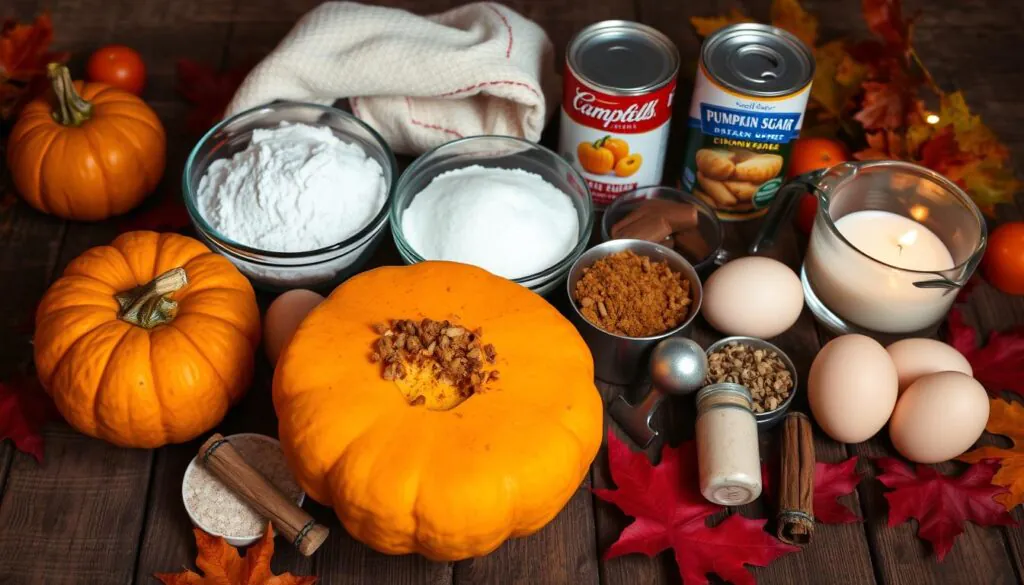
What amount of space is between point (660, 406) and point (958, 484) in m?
0.45

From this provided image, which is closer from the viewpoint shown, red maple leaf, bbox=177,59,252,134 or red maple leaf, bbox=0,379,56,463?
red maple leaf, bbox=0,379,56,463

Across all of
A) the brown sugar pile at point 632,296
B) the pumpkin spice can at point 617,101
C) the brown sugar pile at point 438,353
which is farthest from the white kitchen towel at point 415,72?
the brown sugar pile at point 438,353

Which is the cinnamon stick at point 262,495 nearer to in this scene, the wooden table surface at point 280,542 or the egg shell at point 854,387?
the wooden table surface at point 280,542

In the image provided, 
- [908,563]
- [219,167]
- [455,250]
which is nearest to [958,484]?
[908,563]

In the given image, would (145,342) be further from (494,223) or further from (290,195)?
(494,223)

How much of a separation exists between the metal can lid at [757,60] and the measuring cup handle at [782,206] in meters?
0.15

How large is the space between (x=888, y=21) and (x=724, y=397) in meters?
0.90

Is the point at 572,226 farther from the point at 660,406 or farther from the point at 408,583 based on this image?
the point at 408,583

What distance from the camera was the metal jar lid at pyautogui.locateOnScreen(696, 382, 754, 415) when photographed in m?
1.42

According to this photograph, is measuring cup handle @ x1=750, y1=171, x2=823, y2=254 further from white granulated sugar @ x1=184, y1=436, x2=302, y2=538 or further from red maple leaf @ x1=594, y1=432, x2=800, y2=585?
white granulated sugar @ x1=184, y1=436, x2=302, y2=538

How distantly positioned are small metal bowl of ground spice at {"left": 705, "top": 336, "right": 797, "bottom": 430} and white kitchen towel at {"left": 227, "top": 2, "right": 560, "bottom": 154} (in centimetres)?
55

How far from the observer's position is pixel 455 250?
158 centimetres

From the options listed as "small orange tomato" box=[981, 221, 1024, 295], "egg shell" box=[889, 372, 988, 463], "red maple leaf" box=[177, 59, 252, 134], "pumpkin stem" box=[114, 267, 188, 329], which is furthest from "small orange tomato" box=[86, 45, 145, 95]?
"small orange tomato" box=[981, 221, 1024, 295]

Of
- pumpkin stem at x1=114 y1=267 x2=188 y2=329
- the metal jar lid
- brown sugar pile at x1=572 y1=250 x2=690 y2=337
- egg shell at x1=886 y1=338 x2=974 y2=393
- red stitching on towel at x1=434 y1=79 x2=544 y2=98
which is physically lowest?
egg shell at x1=886 y1=338 x2=974 y2=393
